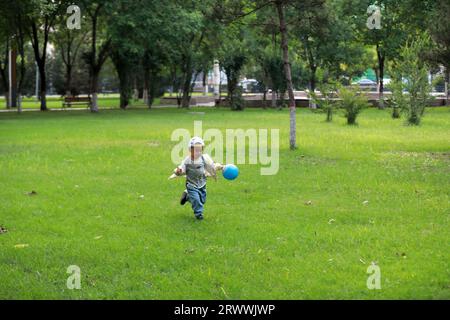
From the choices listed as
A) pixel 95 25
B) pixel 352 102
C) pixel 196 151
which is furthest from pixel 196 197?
pixel 95 25

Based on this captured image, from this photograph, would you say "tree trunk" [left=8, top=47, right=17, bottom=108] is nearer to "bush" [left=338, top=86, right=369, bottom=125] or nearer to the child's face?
"bush" [left=338, top=86, right=369, bottom=125]

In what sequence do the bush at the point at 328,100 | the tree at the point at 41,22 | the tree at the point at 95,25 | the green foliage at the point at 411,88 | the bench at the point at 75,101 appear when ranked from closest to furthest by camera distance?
the green foliage at the point at 411,88 < the bush at the point at 328,100 < the tree at the point at 41,22 < the tree at the point at 95,25 < the bench at the point at 75,101

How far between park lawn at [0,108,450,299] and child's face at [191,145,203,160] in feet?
2.85

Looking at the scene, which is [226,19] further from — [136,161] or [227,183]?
[227,183]

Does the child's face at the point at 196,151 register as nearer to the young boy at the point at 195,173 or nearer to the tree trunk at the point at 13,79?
the young boy at the point at 195,173

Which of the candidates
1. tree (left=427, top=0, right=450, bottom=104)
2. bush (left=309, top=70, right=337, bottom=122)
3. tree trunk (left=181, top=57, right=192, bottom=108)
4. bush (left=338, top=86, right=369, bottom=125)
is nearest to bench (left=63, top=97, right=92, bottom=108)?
tree trunk (left=181, top=57, right=192, bottom=108)

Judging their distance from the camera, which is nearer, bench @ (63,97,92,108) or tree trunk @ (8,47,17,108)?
bench @ (63,97,92,108)

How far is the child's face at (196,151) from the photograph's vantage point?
8852 mm

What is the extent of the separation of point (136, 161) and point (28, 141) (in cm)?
604

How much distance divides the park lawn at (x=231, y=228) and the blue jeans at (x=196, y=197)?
222 millimetres

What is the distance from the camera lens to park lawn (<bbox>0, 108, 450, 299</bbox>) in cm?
623

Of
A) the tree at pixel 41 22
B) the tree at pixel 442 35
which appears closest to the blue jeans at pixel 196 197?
the tree at pixel 442 35

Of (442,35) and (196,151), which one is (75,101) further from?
(196,151)

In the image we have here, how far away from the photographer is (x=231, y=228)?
847 centimetres
